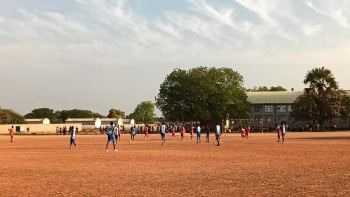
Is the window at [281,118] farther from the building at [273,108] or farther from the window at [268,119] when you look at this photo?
the window at [268,119]

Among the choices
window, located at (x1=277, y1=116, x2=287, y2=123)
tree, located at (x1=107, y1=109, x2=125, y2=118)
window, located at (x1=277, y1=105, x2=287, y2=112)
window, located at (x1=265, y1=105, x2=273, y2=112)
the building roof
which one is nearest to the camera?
window, located at (x1=277, y1=116, x2=287, y2=123)

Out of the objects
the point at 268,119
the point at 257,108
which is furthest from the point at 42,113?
the point at 268,119

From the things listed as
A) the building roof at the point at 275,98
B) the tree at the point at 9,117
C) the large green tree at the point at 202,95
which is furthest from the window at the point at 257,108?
the tree at the point at 9,117

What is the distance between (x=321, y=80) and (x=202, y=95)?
21.3 m

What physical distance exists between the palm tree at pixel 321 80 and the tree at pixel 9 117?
7090 centimetres

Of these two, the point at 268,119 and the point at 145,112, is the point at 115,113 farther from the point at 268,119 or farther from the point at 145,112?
the point at 268,119

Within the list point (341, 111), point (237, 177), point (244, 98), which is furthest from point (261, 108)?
point (237, 177)

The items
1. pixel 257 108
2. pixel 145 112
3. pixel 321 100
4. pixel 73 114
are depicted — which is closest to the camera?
pixel 321 100

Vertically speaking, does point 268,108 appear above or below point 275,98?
below

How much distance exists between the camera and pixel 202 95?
8719 cm

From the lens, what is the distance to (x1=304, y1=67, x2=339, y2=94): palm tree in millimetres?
81000

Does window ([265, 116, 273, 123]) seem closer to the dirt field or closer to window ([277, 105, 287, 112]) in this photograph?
window ([277, 105, 287, 112])

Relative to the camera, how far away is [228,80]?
91.6 m

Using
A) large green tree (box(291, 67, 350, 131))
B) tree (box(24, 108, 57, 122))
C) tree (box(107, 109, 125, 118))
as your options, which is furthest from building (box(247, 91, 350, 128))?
tree (box(24, 108, 57, 122))
